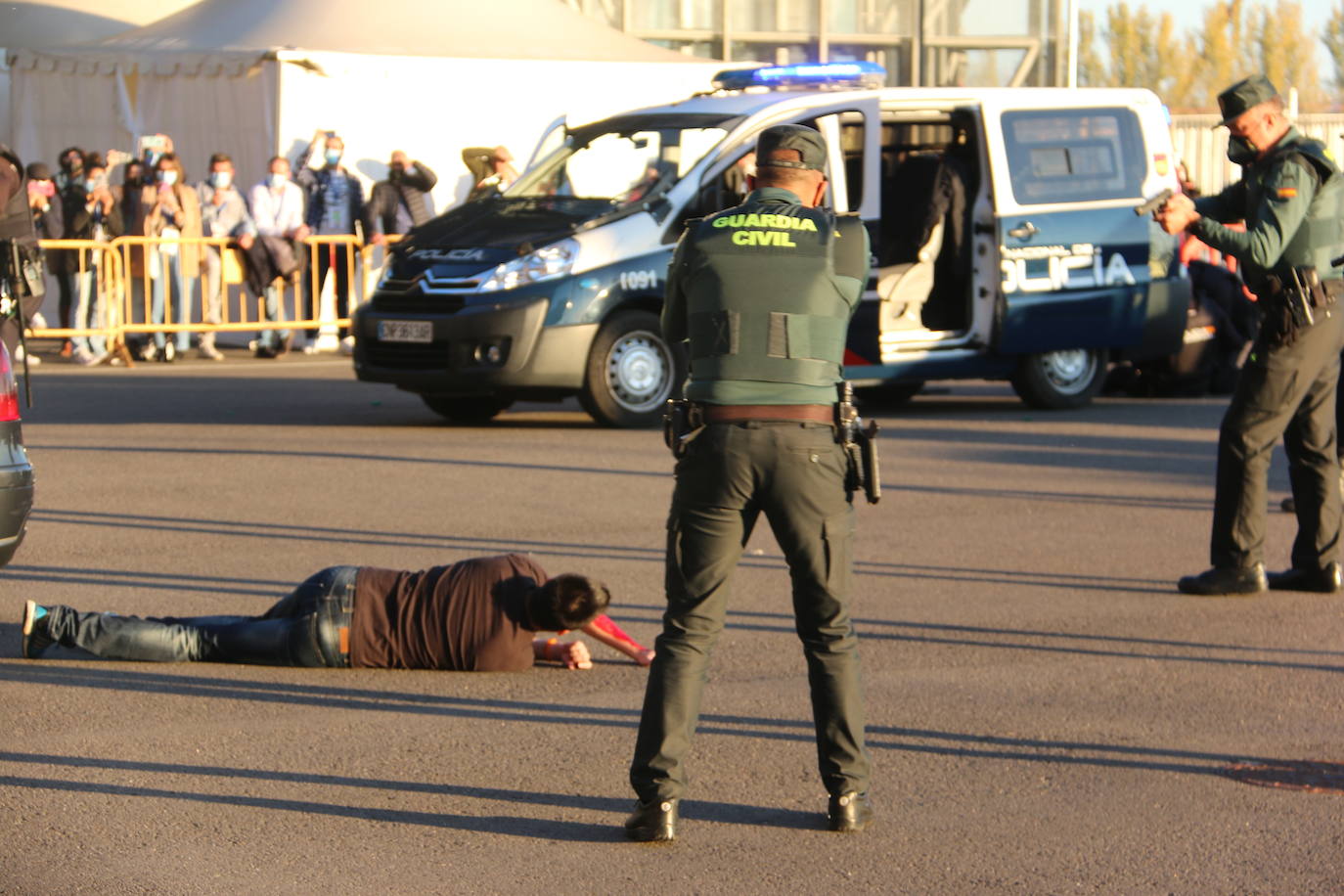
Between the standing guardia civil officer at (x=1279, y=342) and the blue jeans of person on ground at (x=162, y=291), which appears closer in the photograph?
the standing guardia civil officer at (x=1279, y=342)

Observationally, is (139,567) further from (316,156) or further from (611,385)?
(316,156)

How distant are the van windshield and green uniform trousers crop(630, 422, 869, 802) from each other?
28.9 feet

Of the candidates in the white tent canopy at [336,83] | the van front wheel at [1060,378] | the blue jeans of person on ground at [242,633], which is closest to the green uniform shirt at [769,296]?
the blue jeans of person on ground at [242,633]

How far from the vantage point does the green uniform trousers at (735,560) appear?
16.2ft

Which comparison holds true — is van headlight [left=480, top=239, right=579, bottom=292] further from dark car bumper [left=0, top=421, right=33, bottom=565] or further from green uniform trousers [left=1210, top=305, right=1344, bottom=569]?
dark car bumper [left=0, top=421, right=33, bottom=565]

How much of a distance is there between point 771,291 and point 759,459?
40cm

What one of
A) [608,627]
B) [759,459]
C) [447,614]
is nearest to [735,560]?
[759,459]

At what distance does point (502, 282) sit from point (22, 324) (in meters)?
4.57

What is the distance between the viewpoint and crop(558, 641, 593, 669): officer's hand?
693 cm

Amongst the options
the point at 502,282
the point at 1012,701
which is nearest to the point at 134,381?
the point at 502,282

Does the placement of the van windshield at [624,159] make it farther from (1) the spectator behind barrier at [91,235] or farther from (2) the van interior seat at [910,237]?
(1) the spectator behind barrier at [91,235]

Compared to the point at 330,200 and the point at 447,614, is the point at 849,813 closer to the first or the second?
the point at 447,614

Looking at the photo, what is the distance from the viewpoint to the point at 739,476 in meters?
4.94

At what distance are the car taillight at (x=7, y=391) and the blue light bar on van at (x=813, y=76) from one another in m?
8.48
